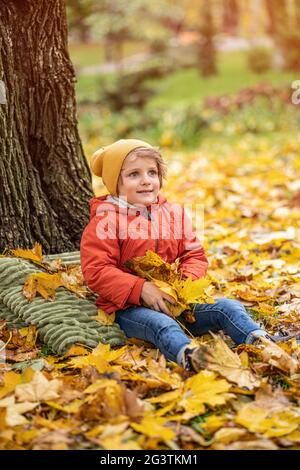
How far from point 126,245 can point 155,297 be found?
0.31 meters

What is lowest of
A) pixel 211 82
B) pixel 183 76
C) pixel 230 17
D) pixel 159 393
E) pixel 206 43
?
pixel 159 393

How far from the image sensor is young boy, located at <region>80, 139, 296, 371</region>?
2.81 m

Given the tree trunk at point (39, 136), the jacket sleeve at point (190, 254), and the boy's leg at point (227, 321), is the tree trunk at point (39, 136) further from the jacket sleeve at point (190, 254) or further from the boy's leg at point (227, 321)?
the boy's leg at point (227, 321)

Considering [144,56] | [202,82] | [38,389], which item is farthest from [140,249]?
[144,56]

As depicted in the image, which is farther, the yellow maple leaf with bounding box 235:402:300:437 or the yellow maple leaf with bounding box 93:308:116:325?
the yellow maple leaf with bounding box 93:308:116:325

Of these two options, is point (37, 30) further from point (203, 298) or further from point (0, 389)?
point (0, 389)

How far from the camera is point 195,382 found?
7.80 feet

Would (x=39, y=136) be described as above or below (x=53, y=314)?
above

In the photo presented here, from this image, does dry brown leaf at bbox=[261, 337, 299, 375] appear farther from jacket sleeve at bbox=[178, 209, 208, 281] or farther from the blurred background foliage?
the blurred background foliage

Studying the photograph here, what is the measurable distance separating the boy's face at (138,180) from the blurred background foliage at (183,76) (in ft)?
23.4

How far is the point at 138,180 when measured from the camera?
3.10 m

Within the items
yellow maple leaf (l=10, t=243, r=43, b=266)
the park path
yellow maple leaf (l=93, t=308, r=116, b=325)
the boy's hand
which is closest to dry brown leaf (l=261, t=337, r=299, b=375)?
the boy's hand

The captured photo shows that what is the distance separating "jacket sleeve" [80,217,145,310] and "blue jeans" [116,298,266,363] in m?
0.07

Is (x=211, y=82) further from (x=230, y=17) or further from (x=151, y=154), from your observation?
(x=230, y=17)
